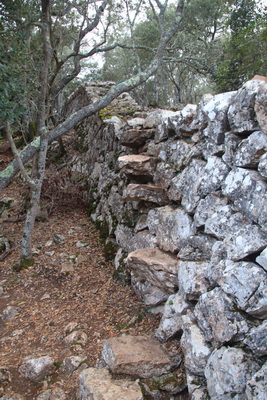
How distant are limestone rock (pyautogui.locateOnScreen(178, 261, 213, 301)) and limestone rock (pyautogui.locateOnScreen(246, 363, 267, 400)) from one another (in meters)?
1.10

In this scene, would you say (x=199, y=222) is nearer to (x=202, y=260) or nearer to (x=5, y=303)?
(x=202, y=260)

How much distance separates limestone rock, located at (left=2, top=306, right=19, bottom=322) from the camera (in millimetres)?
5328

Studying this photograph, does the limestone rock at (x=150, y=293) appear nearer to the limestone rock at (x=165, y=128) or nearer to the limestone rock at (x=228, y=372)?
the limestone rock at (x=228, y=372)

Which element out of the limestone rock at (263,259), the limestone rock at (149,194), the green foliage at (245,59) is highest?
the green foliage at (245,59)

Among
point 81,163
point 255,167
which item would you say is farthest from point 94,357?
point 81,163

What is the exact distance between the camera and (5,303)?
573 cm

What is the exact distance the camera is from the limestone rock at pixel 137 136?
6375mm

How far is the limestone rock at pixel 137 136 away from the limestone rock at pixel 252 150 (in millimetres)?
3029

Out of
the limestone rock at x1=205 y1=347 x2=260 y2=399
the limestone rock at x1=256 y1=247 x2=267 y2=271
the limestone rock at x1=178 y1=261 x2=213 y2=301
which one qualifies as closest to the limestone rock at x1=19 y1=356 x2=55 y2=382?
the limestone rock at x1=178 y1=261 x2=213 y2=301

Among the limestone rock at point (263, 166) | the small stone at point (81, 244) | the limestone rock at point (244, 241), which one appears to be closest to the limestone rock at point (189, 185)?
the limestone rock at point (244, 241)

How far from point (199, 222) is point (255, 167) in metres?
1.11

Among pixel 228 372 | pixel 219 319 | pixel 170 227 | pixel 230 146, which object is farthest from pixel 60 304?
pixel 230 146

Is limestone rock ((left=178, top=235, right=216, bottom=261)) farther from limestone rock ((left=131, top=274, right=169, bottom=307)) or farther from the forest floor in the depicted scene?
the forest floor

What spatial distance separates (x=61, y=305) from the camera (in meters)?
5.61
